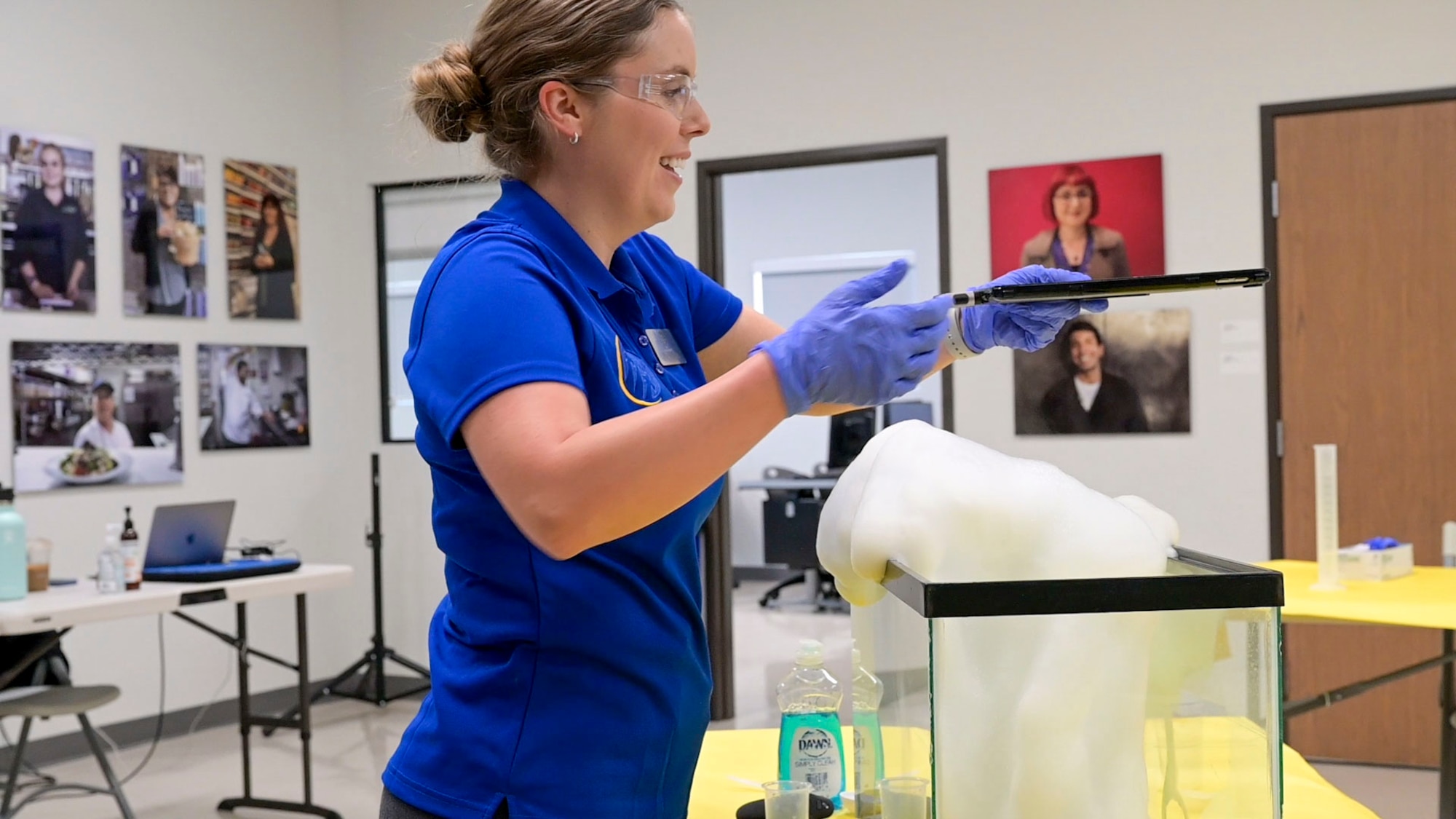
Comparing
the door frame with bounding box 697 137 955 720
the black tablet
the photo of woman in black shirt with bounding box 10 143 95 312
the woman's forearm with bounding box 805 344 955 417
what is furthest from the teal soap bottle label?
the photo of woman in black shirt with bounding box 10 143 95 312

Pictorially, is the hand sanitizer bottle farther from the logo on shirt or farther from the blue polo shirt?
the logo on shirt

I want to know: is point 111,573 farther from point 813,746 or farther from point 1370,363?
point 1370,363

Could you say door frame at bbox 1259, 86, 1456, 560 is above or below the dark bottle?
above

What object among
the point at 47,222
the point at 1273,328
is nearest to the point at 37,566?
the point at 47,222

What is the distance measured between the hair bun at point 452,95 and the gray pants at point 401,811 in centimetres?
63

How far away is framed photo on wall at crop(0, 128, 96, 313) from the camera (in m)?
4.79

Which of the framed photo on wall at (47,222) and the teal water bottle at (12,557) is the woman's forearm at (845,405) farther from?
the framed photo on wall at (47,222)

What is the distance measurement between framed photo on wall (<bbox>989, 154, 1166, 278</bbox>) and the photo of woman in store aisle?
316 centimetres

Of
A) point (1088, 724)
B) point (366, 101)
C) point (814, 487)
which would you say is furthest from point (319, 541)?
point (1088, 724)

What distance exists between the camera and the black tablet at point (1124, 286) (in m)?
1.10

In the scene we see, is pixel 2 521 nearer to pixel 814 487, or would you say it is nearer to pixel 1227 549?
pixel 1227 549

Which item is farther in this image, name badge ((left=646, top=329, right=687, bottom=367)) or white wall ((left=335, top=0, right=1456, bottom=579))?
white wall ((left=335, top=0, right=1456, bottom=579))

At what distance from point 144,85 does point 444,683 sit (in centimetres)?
490

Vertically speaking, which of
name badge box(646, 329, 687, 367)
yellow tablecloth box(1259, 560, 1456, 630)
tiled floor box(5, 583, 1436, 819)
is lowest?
tiled floor box(5, 583, 1436, 819)
